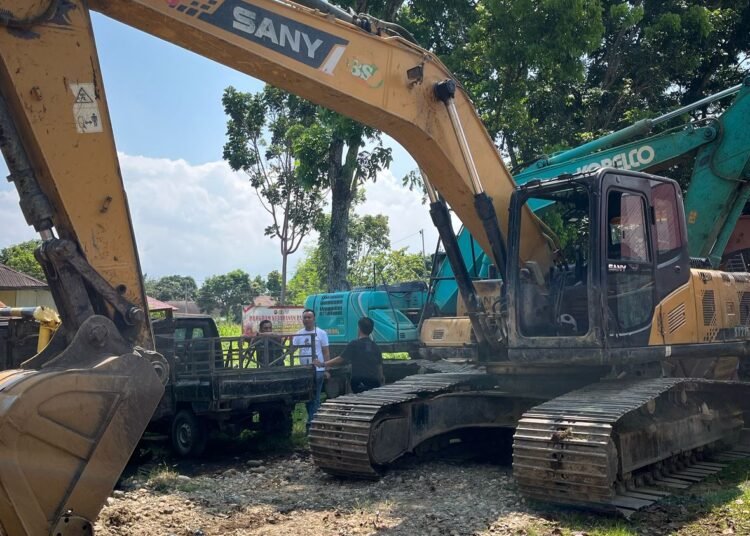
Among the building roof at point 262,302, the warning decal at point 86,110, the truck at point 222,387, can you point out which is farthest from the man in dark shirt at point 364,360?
the building roof at point 262,302

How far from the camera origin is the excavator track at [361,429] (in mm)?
7422

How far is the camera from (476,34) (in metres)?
14.1

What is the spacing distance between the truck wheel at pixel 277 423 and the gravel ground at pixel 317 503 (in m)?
1.91

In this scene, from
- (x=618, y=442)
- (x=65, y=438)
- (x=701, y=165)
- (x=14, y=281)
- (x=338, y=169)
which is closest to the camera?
(x=65, y=438)

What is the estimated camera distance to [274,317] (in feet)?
61.6

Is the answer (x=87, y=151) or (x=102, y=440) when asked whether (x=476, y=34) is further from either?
(x=102, y=440)

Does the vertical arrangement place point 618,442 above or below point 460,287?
below

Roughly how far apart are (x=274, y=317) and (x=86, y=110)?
14.0 metres

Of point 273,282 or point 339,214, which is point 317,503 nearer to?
point 339,214

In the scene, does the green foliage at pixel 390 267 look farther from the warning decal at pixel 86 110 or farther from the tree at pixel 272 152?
the warning decal at pixel 86 110

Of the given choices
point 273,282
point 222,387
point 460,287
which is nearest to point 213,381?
point 222,387

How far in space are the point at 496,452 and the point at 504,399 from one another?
959 millimetres

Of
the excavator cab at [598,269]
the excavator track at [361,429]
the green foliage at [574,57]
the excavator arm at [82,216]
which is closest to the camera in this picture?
the excavator arm at [82,216]

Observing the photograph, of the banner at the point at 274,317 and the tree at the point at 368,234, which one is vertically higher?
the tree at the point at 368,234
